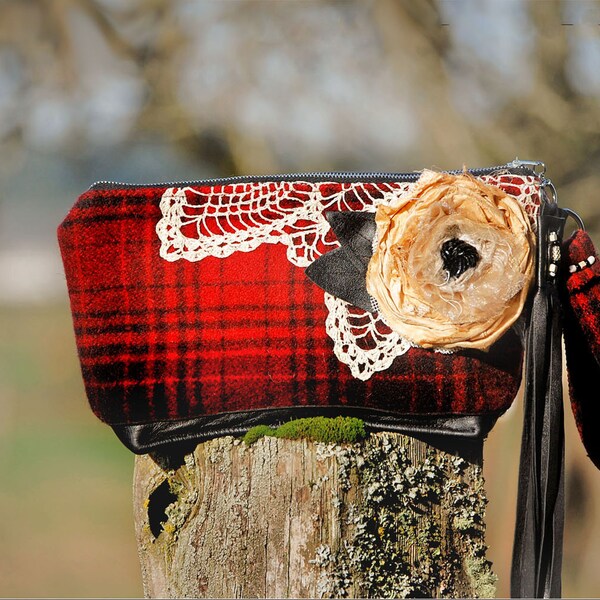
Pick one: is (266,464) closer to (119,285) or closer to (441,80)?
(119,285)

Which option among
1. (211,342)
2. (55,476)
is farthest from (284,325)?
(55,476)

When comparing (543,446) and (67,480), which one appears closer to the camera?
(543,446)

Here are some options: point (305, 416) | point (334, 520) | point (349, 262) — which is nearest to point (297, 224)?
point (349, 262)

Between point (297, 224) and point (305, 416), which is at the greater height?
point (297, 224)

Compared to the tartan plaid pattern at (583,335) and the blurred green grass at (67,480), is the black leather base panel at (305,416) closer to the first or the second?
the tartan plaid pattern at (583,335)

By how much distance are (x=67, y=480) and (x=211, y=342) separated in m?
0.73

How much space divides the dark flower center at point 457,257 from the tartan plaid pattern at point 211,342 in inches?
3.5

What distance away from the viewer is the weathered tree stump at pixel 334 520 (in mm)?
649

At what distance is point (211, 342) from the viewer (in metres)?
0.63

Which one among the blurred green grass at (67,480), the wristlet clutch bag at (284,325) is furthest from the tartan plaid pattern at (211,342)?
the blurred green grass at (67,480)

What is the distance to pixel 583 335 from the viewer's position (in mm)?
627

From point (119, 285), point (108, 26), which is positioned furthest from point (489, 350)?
point (108, 26)

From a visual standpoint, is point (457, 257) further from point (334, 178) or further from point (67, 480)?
point (67, 480)

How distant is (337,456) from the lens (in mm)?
647
